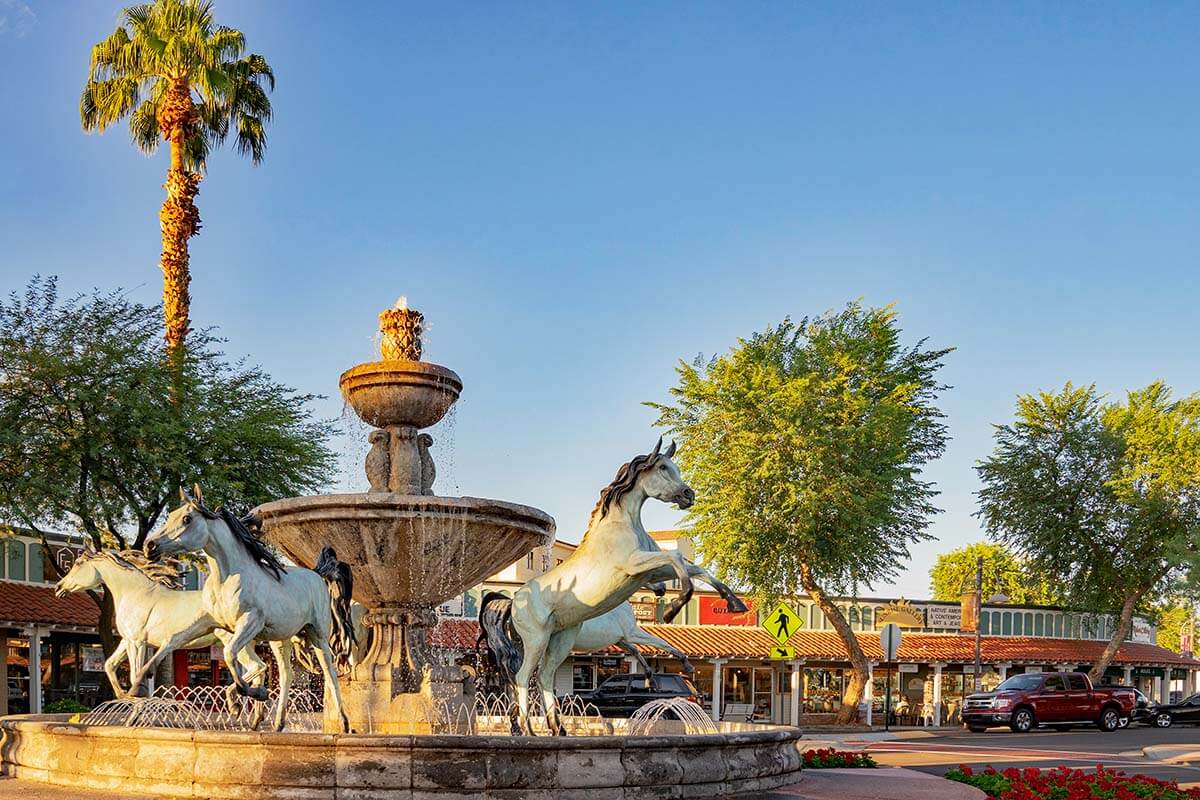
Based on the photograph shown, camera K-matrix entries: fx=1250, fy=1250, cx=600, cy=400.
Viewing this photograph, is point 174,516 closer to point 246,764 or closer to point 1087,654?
point 246,764

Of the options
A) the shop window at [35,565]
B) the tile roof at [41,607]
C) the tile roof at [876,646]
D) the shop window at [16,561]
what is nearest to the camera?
the tile roof at [41,607]

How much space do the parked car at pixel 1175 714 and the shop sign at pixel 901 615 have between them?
10364mm

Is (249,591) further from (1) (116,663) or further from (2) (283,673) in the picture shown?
(1) (116,663)

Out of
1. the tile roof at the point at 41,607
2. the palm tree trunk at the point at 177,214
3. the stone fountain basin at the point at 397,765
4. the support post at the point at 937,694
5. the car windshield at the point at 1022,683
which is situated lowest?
the support post at the point at 937,694

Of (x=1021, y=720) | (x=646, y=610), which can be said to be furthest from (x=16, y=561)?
(x=1021, y=720)

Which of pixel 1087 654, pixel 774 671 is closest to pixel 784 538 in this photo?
pixel 774 671

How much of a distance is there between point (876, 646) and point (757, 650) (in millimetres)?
5766

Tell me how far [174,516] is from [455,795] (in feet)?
10.4

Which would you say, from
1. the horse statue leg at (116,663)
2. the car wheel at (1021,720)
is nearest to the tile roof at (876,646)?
the car wheel at (1021,720)

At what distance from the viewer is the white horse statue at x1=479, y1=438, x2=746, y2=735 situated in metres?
9.91

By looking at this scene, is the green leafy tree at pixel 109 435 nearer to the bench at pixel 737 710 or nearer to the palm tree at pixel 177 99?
the palm tree at pixel 177 99

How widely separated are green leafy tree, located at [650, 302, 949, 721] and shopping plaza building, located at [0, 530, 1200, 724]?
2.04 metres

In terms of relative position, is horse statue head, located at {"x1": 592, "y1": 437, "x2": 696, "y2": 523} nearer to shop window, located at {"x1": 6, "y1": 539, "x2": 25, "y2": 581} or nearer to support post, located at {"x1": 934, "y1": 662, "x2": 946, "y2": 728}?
shop window, located at {"x1": 6, "y1": 539, "x2": 25, "y2": 581}

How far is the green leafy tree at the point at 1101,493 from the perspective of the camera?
4241cm
